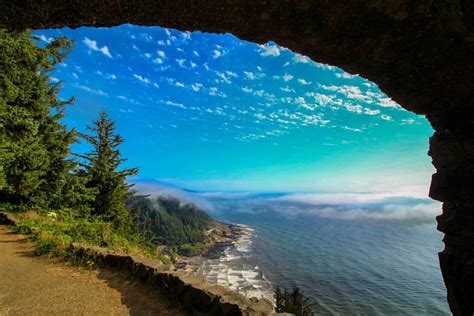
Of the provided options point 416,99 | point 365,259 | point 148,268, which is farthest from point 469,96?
point 365,259

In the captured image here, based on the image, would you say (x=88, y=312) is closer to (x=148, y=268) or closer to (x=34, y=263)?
(x=148, y=268)

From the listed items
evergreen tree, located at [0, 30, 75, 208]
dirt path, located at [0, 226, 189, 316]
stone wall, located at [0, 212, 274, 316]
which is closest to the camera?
stone wall, located at [0, 212, 274, 316]

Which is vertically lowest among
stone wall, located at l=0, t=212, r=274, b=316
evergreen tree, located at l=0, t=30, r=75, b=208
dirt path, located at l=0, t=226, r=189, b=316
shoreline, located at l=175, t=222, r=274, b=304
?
shoreline, located at l=175, t=222, r=274, b=304

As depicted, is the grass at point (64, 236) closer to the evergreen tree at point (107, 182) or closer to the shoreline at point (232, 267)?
the evergreen tree at point (107, 182)

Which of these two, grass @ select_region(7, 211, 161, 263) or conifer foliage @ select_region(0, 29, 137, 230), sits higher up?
conifer foliage @ select_region(0, 29, 137, 230)

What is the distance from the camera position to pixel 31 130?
10117 millimetres

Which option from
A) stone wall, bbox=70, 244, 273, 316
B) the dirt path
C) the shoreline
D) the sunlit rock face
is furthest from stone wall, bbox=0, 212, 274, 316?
the shoreline

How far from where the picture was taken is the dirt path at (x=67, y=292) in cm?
472

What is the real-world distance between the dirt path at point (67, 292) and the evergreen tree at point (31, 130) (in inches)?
214

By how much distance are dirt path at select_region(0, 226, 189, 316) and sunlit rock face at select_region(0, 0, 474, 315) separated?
498 centimetres

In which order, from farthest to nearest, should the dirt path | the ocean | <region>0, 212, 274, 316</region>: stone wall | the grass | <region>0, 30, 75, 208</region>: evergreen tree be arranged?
the ocean, <region>0, 30, 75, 208</region>: evergreen tree, the grass, the dirt path, <region>0, 212, 274, 316</region>: stone wall

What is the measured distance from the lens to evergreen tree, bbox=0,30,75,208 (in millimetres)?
9477

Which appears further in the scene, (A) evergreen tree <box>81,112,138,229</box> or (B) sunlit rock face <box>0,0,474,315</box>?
(A) evergreen tree <box>81,112,138,229</box>

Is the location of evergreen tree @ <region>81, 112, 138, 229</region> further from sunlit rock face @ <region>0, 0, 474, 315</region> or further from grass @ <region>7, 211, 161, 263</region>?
sunlit rock face @ <region>0, 0, 474, 315</region>
